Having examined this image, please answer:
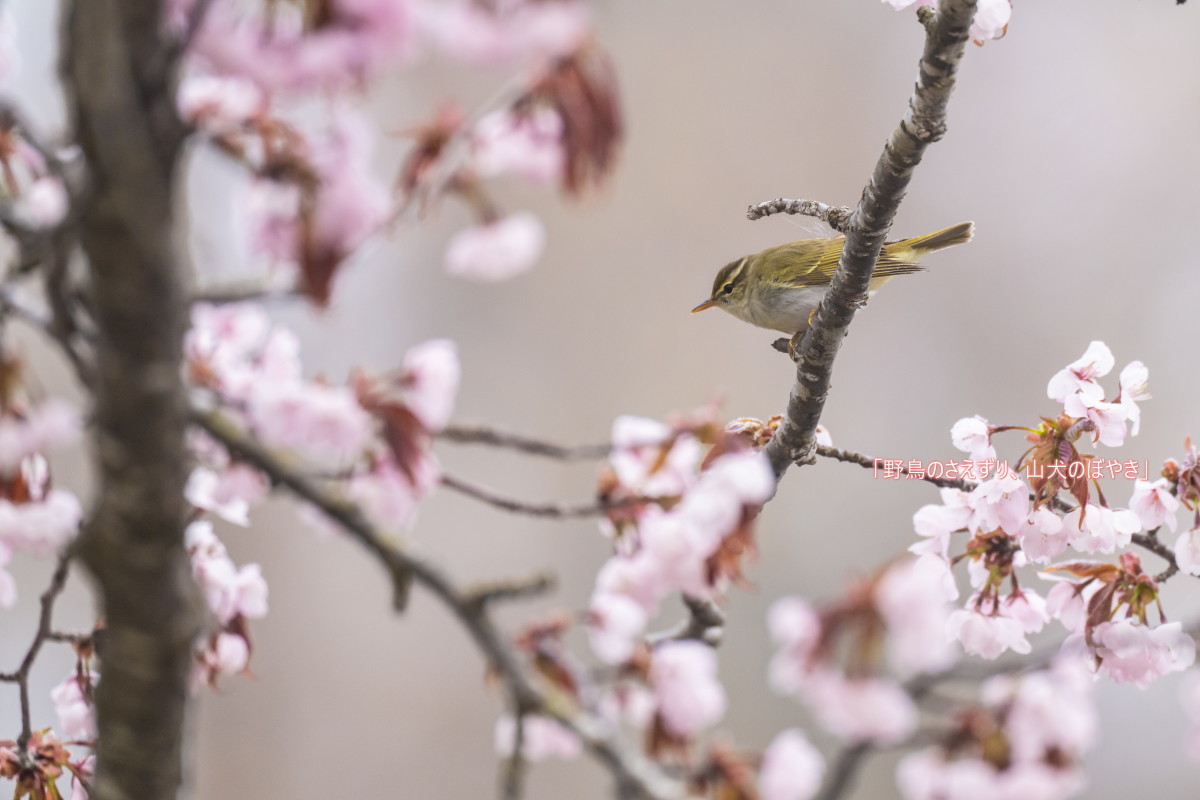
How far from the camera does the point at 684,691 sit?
20.1 inches

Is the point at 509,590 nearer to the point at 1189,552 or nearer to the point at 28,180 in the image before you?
the point at 28,180

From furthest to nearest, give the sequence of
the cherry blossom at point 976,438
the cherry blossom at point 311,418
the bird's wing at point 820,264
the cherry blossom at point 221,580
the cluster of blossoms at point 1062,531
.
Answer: the bird's wing at point 820,264, the cherry blossom at point 976,438, the cluster of blossoms at point 1062,531, the cherry blossom at point 221,580, the cherry blossom at point 311,418

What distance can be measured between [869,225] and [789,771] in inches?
21.2

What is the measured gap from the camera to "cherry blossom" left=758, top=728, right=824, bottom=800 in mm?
455

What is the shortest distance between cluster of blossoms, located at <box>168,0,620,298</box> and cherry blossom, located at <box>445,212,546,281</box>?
12mm

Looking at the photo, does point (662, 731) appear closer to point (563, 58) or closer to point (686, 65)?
point (563, 58)

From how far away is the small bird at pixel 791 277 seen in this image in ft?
5.32

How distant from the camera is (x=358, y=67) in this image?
40 cm

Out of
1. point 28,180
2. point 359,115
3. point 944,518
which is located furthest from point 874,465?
point 28,180

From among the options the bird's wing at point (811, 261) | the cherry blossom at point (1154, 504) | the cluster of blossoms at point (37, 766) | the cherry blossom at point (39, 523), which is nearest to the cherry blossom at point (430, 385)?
the cherry blossom at point (39, 523)

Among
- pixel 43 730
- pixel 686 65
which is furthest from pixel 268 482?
pixel 686 65

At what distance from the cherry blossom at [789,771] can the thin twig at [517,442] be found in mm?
165

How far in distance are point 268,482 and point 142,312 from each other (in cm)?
13

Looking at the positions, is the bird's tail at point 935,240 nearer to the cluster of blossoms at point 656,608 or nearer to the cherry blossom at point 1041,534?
the cherry blossom at point 1041,534
